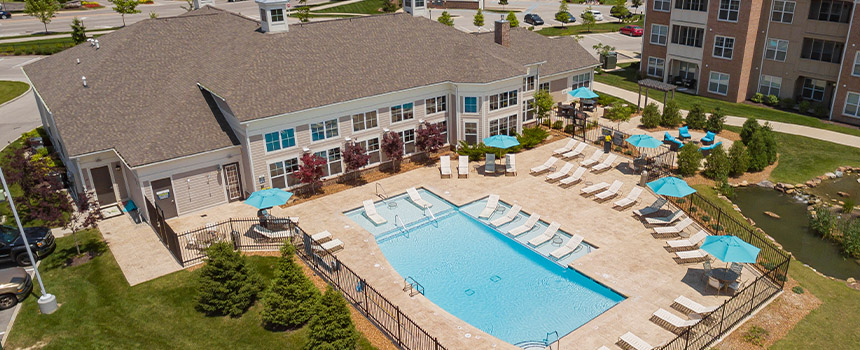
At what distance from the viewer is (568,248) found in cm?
2711

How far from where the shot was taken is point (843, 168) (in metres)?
37.2

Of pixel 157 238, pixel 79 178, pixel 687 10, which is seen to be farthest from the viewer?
pixel 687 10

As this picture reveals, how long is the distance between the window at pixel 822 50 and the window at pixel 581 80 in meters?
16.1

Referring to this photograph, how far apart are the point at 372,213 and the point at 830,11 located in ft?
123

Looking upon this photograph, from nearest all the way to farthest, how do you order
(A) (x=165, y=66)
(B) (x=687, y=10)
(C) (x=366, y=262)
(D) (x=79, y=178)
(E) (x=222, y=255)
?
(E) (x=222, y=255)
(C) (x=366, y=262)
(D) (x=79, y=178)
(A) (x=165, y=66)
(B) (x=687, y=10)

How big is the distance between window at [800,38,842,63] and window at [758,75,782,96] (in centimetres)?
277

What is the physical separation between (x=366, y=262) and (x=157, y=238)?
1122cm

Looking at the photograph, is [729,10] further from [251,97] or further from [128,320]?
[128,320]

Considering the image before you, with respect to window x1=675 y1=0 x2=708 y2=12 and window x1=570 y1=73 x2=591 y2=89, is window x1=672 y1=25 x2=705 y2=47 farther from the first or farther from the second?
window x1=570 y1=73 x2=591 y2=89

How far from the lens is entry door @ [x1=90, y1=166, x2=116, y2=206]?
3234cm

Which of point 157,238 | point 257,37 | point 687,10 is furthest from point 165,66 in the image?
point 687,10

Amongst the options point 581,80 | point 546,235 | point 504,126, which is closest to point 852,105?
point 581,80

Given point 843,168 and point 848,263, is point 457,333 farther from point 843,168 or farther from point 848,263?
point 843,168

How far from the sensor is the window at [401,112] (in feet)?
121
